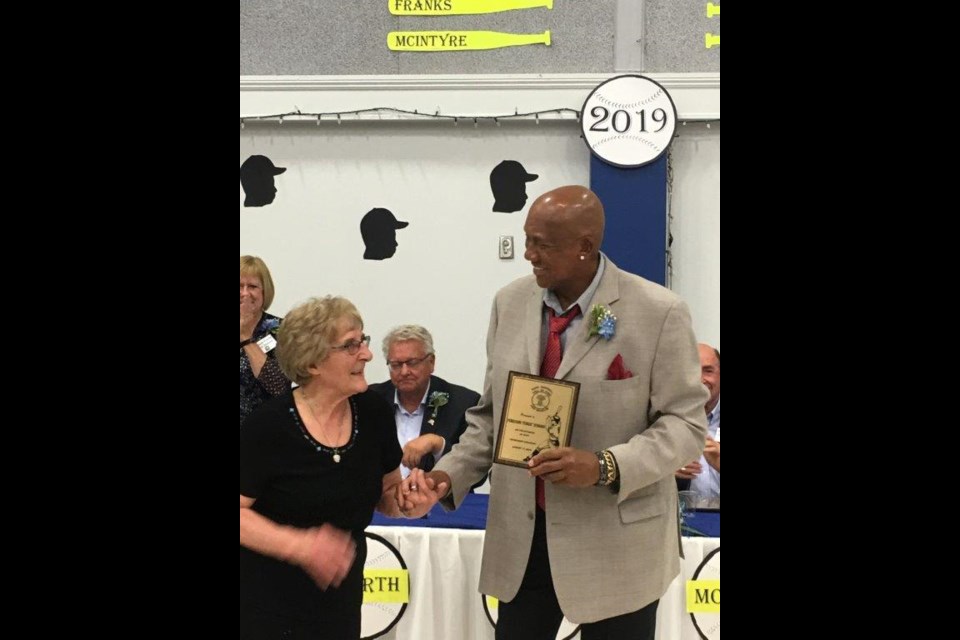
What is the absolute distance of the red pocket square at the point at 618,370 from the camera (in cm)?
180

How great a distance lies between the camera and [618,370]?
1803 mm

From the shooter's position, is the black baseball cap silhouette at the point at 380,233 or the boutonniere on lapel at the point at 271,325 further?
the black baseball cap silhouette at the point at 380,233

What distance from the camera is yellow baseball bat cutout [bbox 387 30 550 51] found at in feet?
12.3

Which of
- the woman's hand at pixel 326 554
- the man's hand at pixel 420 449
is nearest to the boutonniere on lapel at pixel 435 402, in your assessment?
the man's hand at pixel 420 449

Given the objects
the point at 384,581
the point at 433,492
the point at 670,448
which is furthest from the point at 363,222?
the point at 670,448

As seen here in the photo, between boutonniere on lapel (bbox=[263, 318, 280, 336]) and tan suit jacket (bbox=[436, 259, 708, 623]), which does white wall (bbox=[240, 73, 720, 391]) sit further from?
tan suit jacket (bbox=[436, 259, 708, 623])

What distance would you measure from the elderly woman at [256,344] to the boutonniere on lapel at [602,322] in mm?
846

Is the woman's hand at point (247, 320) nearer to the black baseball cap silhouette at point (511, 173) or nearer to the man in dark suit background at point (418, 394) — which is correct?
the man in dark suit background at point (418, 394)

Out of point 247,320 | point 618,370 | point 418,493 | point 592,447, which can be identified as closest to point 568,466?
point 592,447

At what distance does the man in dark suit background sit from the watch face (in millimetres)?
1162

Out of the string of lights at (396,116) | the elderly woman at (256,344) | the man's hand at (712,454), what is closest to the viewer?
the elderly woman at (256,344)
